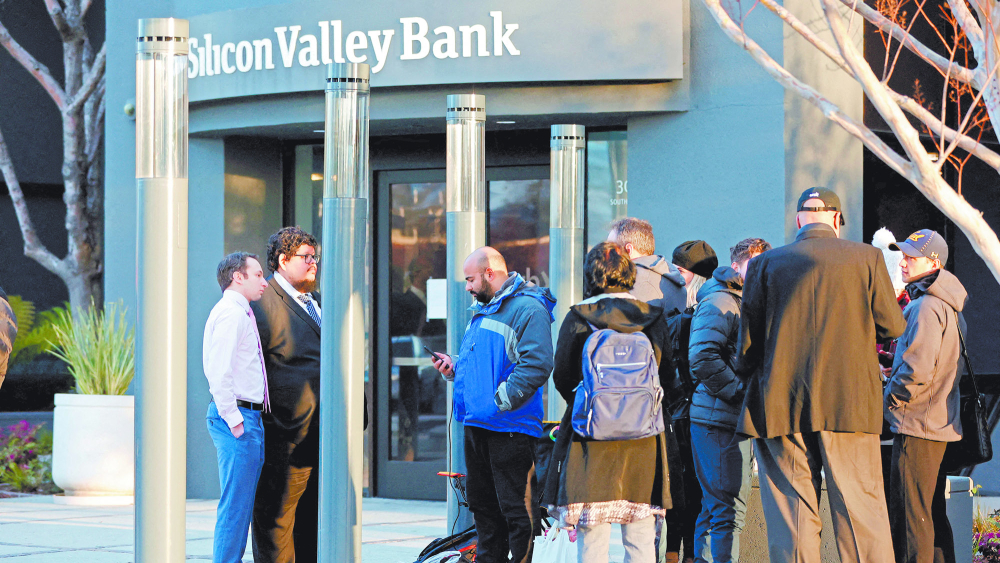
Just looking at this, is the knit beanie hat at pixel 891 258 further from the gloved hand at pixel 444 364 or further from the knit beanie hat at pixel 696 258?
the gloved hand at pixel 444 364

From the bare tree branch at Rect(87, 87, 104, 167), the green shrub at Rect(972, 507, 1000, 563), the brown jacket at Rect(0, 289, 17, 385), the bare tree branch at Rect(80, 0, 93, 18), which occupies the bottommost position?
the green shrub at Rect(972, 507, 1000, 563)

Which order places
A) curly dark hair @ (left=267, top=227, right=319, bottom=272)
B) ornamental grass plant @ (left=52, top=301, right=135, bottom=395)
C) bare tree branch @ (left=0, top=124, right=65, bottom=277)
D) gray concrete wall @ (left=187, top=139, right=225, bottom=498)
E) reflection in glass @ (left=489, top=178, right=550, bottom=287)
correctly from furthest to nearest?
bare tree branch @ (left=0, top=124, right=65, bottom=277) → ornamental grass plant @ (left=52, top=301, right=135, bottom=395) → gray concrete wall @ (left=187, top=139, right=225, bottom=498) → reflection in glass @ (left=489, top=178, right=550, bottom=287) → curly dark hair @ (left=267, top=227, right=319, bottom=272)

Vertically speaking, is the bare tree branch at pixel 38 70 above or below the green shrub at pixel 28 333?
above

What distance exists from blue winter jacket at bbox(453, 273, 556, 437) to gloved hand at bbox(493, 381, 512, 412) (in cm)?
3

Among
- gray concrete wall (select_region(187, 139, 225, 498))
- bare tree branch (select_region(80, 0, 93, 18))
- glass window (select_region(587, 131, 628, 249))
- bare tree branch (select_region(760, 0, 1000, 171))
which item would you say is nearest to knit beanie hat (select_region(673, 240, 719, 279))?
bare tree branch (select_region(760, 0, 1000, 171))

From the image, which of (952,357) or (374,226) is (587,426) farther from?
(374,226)

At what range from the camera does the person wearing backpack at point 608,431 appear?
522 centimetres

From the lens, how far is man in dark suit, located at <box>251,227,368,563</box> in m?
6.23

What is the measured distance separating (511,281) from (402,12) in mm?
4324

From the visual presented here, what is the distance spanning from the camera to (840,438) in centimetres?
515

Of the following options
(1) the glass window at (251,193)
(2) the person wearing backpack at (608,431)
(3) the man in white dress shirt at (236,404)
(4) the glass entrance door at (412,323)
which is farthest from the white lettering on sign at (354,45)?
(2) the person wearing backpack at (608,431)

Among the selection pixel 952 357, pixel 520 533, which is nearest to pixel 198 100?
pixel 520 533

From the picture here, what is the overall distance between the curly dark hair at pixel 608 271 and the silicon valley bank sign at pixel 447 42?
4.18 meters

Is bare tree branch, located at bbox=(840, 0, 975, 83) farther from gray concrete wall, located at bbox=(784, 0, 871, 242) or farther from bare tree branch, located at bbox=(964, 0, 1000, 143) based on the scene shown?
gray concrete wall, located at bbox=(784, 0, 871, 242)
